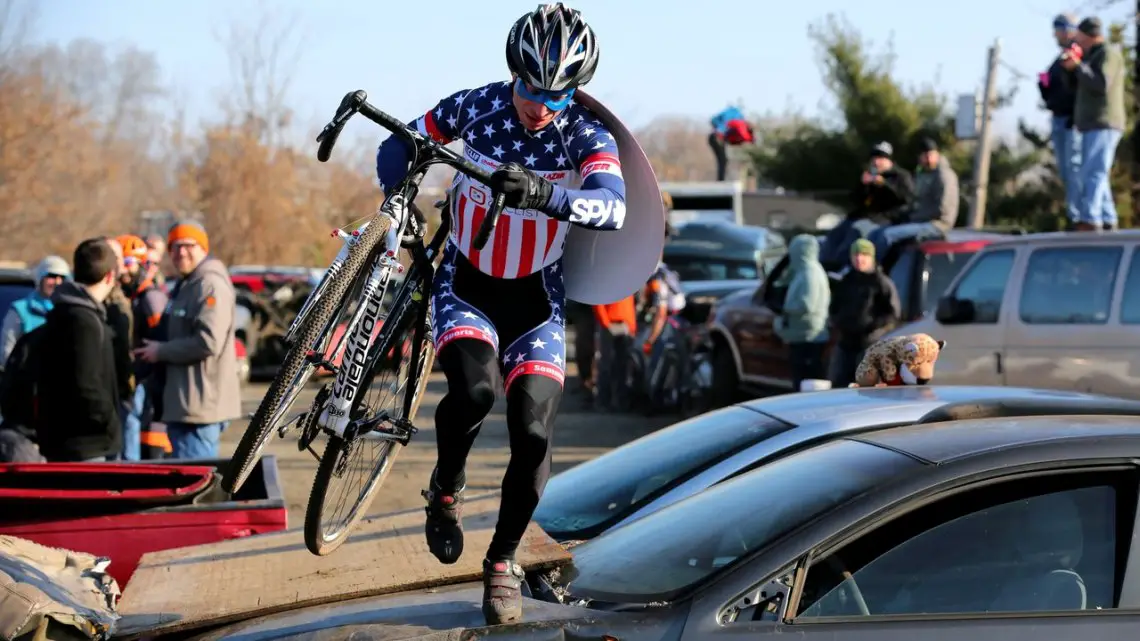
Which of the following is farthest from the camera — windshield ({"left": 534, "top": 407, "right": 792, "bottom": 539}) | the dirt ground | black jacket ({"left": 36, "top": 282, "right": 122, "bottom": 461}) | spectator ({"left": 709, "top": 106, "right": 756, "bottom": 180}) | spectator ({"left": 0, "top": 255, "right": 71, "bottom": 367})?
spectator ({"left": 709, "top": 106, "right": 756, "bottom": 180})

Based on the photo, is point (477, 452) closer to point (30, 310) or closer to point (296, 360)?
point (30, 310)

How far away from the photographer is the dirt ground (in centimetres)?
1031

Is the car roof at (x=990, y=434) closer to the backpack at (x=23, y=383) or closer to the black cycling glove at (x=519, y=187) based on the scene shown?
the black cycling glove at (x=519, y=187)

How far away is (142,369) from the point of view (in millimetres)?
8789

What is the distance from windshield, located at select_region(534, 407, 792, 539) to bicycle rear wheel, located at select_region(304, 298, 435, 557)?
2.14 ft

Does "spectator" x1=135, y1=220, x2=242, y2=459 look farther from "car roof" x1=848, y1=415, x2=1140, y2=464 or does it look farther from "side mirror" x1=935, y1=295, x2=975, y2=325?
"side mirror" x1=935, y1=295, x2=975, y2=325

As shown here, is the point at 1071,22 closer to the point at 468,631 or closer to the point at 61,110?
the point at 468,631

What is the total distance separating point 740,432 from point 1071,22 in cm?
815

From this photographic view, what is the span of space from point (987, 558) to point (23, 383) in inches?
215

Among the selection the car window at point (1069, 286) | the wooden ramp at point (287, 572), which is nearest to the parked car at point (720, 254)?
the car window at point (1069, 286)

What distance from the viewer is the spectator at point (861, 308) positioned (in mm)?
10406

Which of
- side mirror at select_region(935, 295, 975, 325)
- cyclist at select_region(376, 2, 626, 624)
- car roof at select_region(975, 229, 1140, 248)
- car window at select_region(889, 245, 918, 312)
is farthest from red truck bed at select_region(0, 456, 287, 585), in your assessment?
car window at select_region(889, 245, 918, 312)

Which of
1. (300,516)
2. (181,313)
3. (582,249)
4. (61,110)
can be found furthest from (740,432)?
(61,110)

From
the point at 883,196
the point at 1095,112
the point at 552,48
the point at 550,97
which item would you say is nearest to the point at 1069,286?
the point at 1095,112
